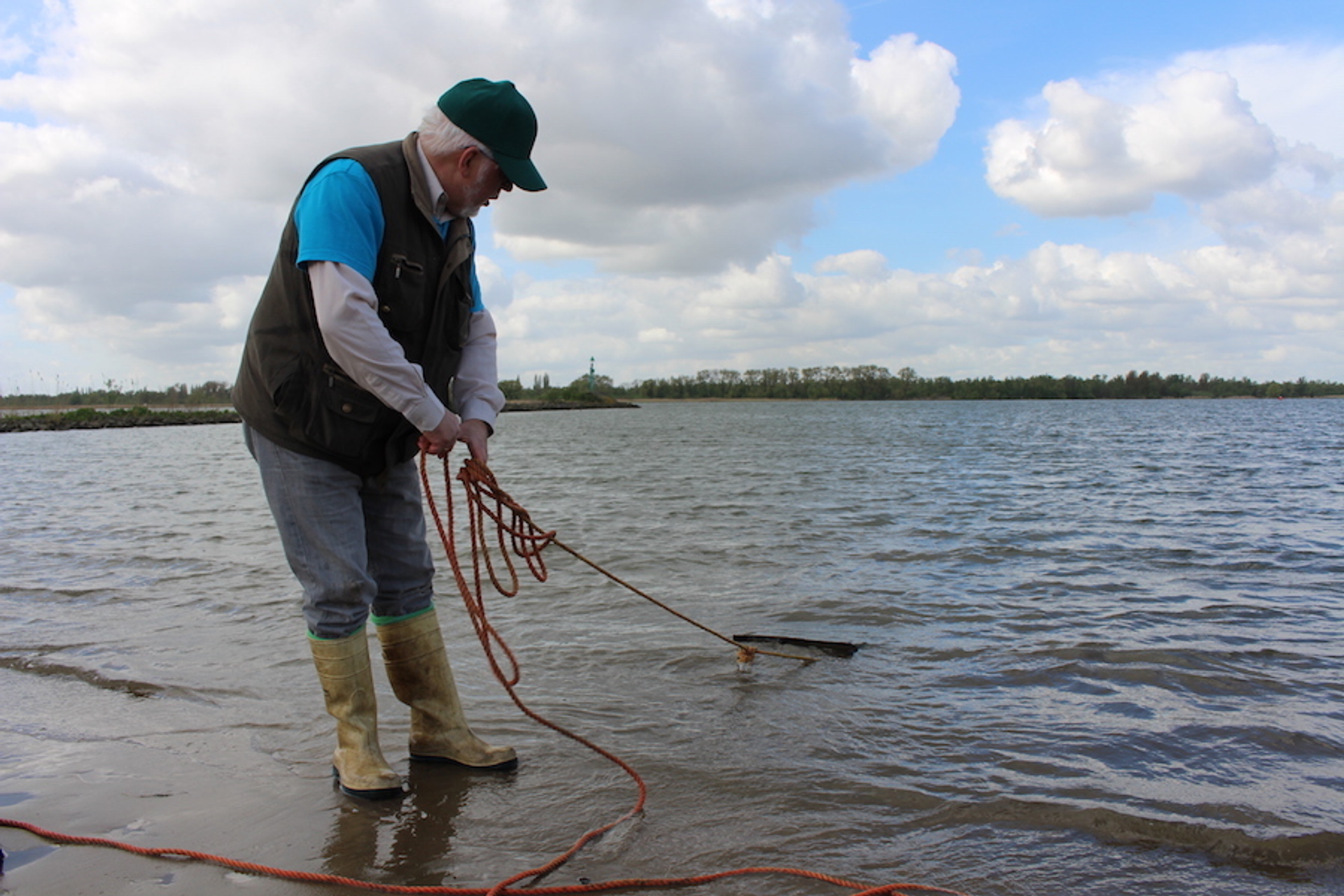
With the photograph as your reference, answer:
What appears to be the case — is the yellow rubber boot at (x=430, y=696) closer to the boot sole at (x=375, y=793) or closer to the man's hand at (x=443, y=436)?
the boot sole at (x=375, y=793)

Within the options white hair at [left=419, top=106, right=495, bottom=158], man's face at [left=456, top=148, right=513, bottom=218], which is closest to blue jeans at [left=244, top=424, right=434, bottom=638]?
man's face at [left=456, top=148, right=513, bottom=218]

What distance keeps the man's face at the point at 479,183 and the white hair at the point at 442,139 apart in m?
0.03

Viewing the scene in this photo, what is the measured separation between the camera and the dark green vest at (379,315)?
288cm

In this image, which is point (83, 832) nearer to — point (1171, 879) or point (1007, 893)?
point (1007, 893)

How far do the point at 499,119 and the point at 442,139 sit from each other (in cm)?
22

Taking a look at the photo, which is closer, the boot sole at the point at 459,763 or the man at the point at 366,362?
the man at the point at 366,362

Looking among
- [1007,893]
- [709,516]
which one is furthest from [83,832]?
[709,516]

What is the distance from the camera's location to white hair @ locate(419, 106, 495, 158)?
294 centimetres

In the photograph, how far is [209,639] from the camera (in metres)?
5.83

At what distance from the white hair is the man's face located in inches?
1.1

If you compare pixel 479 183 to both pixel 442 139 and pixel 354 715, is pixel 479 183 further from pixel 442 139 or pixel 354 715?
pixel 354 715

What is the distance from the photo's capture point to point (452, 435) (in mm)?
3033

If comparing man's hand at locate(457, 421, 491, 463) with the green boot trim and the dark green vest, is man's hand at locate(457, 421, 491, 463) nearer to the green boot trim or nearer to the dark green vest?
the dark green vest

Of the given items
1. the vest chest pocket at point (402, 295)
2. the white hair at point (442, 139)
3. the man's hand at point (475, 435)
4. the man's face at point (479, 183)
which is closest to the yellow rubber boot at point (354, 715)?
the man's hand at point (475, 435)
